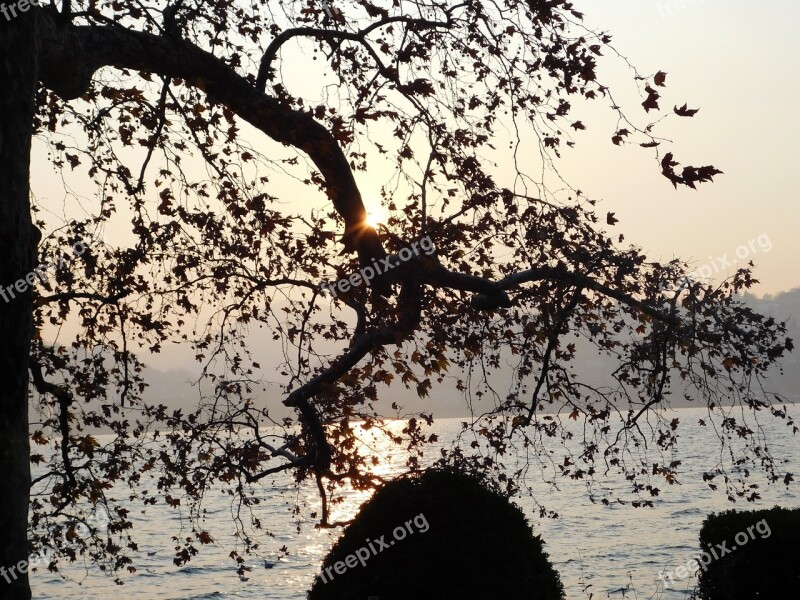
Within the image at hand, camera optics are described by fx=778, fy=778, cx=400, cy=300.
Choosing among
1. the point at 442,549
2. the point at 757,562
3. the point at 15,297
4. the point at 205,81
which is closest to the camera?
the point at 15,297

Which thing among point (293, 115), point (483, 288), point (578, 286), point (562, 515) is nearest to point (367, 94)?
point (293, 115)

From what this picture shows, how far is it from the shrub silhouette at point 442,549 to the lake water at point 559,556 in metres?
14.1

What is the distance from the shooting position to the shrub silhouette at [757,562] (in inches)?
437

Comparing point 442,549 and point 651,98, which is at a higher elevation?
point 651,98

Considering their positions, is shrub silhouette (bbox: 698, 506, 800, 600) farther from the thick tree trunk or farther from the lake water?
the lake water

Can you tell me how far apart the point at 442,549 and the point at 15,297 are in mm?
5128

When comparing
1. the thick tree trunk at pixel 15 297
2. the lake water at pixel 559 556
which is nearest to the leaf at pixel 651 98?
the thick tree trunk at pixel 15 297

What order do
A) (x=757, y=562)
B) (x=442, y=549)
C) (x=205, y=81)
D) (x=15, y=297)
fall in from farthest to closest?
(x=757, y=562)
(x=205, y=81)
(x=442, y=549)
(x=15, y=297)

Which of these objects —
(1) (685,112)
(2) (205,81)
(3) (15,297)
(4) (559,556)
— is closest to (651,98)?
(1) (685,112)

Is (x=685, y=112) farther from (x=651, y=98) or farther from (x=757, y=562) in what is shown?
(x=757, y=562)

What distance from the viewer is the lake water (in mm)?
Result: 33031

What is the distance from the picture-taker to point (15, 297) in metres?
5.93

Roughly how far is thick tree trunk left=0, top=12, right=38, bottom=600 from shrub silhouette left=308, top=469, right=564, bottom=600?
12.2 feet

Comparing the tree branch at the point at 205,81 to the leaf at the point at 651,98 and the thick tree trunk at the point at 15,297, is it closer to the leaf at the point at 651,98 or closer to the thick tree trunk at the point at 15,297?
the thick tree trunk at the point at 15,297
